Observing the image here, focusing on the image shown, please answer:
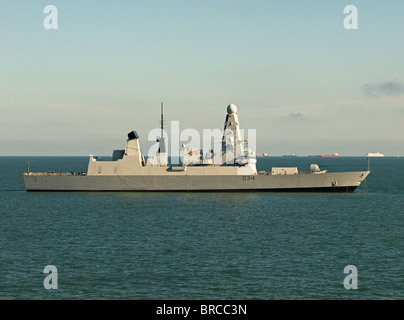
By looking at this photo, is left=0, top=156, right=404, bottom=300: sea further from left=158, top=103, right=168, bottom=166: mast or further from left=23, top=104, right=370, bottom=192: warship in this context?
left=158, top=103, right=168, bottom=166: mast

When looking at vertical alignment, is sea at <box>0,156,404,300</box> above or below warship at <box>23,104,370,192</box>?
below

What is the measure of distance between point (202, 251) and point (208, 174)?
29.1m

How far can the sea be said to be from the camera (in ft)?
62.3

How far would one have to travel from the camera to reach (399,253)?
25.2m

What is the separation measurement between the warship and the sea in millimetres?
7550

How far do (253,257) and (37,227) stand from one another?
1782 cm

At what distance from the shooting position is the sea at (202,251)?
18984 mm

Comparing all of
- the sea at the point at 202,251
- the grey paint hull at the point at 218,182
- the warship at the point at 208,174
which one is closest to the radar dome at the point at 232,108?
the warship at the point at 208,174

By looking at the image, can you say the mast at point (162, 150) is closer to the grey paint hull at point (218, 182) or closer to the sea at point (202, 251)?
the grey paint hull at point (218, 182)

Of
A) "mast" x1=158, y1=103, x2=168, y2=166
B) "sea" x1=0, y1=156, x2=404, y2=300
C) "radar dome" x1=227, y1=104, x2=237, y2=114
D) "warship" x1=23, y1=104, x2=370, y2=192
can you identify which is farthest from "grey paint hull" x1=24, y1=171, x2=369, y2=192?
"radar dome" x1=227, y1=104, x2=237, y2=114

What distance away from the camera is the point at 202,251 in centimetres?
2550

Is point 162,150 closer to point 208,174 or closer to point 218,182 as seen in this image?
point 208,174

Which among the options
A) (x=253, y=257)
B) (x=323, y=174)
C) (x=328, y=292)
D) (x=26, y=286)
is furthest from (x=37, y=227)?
(x=323, y=174)
